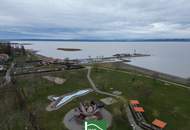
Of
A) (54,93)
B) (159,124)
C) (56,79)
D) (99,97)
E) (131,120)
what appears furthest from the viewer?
(56,79)

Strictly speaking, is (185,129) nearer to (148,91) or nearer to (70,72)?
(148,91)

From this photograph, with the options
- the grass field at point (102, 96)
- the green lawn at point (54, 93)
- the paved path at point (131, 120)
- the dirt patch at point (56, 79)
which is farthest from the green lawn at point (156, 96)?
the dirt patch at point (56, 79)

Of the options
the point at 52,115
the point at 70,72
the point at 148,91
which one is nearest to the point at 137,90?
the point at 148,91

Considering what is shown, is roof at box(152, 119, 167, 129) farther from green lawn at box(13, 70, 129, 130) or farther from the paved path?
green lawn at box(13, 70, 129, 130)

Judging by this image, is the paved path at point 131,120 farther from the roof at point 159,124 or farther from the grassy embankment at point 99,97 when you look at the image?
the roof at point 159,124

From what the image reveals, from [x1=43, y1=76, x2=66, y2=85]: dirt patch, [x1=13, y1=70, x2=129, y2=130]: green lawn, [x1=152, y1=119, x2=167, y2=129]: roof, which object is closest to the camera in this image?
[x1=152, y1=119, x2=167, y2=129]: roof

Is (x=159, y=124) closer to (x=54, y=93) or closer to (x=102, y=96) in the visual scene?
(x=102, y=96)

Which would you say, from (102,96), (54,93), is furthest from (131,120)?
(54,93)

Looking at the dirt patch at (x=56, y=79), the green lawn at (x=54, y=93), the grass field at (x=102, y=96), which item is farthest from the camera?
the dirt patch at (x=56, y=79)

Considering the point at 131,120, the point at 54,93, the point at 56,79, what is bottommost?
the point at 54,93

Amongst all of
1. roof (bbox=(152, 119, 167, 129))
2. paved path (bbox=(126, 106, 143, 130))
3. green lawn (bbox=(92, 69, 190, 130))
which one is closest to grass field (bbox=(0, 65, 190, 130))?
green lawn (bbox=(92, 69, 190, 130))

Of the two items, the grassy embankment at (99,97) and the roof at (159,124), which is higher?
the roof at (159,124)
